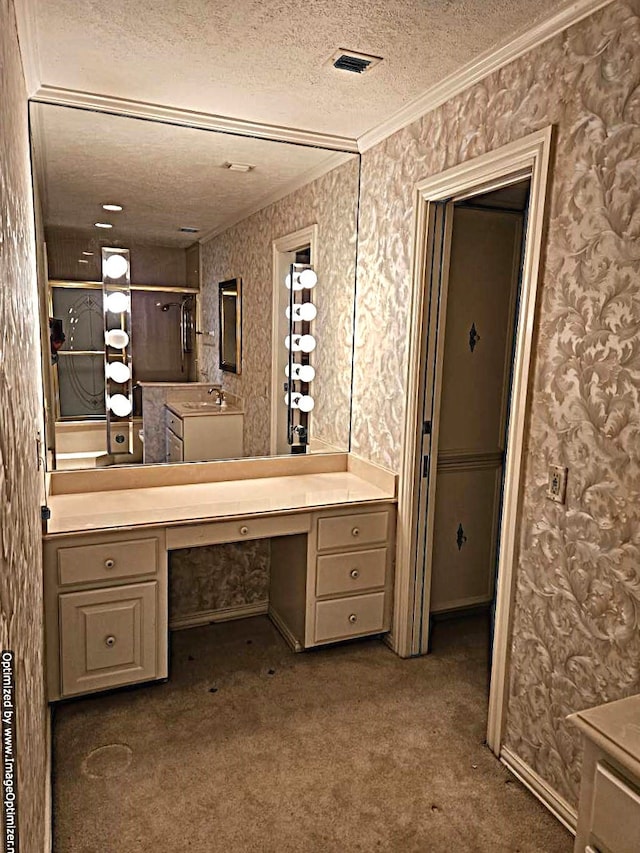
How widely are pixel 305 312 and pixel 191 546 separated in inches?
53.1

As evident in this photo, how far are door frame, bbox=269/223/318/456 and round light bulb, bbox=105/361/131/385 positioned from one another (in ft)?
2.35

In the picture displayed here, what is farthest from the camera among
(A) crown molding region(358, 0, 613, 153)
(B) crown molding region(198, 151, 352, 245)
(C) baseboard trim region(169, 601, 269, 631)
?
(C) baseboard trim region(169, 601, 269, 631)

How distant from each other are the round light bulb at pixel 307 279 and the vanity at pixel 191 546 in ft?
2.92

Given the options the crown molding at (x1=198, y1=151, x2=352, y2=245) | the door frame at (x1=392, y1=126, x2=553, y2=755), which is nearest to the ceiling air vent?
the door frame at (x1=392, y1=126, x2=553, y2=755)

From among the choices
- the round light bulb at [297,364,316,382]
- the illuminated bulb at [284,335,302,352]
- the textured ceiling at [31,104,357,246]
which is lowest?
the round light bulb at [297,364,316,382]

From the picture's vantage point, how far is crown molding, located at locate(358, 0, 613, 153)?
5.86ft

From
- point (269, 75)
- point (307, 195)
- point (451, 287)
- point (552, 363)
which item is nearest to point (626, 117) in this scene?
point (552, 363)

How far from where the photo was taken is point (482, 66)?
7.06ft

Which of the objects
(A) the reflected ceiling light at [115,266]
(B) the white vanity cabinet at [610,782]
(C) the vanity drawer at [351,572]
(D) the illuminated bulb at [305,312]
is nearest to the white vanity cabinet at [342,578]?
(C) the vanity drawer at [351,572]

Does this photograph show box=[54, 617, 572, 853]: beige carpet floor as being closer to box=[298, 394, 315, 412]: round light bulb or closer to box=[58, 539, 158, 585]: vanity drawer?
box=[58, 539, 158, 585]: vanity drawer

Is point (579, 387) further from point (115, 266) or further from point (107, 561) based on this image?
point (115, 266)

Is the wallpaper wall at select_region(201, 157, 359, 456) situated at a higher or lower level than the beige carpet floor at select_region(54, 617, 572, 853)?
higher

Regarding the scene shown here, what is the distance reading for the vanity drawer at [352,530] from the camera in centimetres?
281

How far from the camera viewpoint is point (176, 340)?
9.44 feet
